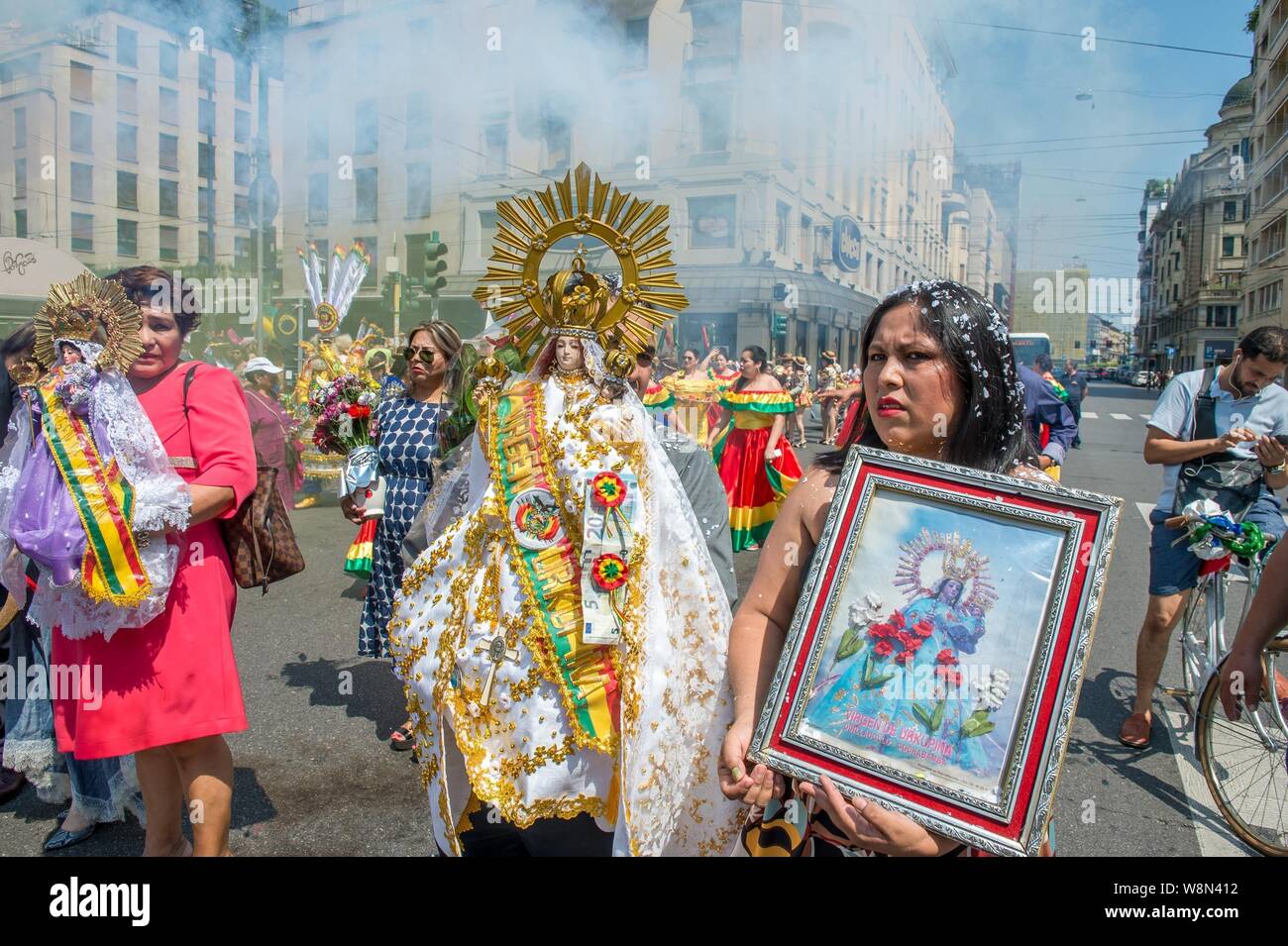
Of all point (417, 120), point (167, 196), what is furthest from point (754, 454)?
point (417, 120)

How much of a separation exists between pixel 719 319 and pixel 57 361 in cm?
2375

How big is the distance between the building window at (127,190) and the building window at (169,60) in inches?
69.4

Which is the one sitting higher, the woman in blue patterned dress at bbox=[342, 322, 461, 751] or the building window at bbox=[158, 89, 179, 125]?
the building window at bbox=[158, 89, 179, 125]

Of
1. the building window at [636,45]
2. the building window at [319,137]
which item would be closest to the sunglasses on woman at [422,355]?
the building window at [319,137]

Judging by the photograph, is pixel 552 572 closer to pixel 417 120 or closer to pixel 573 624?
pixel 573 624

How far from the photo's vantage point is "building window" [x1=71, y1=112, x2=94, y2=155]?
36.2 feet

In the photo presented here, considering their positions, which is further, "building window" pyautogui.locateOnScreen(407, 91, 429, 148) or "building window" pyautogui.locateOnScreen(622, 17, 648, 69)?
"building window" pyautogui.locateOnScreen(407, 91, 429, 148)

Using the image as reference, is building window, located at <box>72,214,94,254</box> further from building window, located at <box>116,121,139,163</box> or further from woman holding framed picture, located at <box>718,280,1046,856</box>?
woman holding framed picture, located at <box>718,280,1046,856</box>

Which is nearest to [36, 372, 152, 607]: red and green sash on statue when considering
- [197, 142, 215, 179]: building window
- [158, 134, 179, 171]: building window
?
[197, 142, 215, 179]: building window

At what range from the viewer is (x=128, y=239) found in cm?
1561

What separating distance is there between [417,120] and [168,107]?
1252 cm

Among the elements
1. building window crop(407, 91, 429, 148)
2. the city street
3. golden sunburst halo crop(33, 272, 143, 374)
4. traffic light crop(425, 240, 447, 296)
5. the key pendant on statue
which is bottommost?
the city street

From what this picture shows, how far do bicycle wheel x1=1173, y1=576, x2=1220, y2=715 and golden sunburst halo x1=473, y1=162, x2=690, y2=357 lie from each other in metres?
2.62
